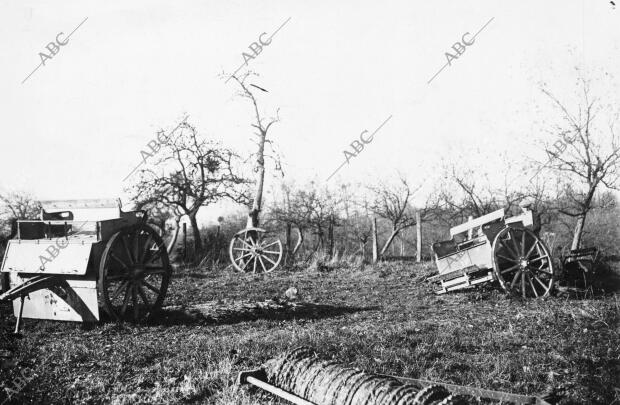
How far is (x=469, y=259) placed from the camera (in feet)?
31.7

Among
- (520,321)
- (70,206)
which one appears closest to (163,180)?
(70,206)

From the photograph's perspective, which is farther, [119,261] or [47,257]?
[119,261]

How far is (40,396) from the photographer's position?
3.75 m

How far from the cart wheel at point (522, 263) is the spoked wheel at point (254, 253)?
7025 mm

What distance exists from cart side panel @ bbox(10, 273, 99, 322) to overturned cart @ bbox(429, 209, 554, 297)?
627 cm

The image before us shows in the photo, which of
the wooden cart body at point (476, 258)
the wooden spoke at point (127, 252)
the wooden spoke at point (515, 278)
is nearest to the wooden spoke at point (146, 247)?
the wooden spoke at point (127, 252)

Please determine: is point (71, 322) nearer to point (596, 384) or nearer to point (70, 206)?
point (70, 206)

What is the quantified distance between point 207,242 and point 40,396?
14.5m

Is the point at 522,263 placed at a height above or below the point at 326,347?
above

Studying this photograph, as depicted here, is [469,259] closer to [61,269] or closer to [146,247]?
[146,247]

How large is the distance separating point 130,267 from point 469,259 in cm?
612

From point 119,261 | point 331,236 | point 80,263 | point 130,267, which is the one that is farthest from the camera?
point 331,236

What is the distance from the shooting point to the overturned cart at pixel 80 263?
680cm

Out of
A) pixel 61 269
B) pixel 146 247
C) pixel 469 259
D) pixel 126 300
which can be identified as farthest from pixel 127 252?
pixel 469 259
